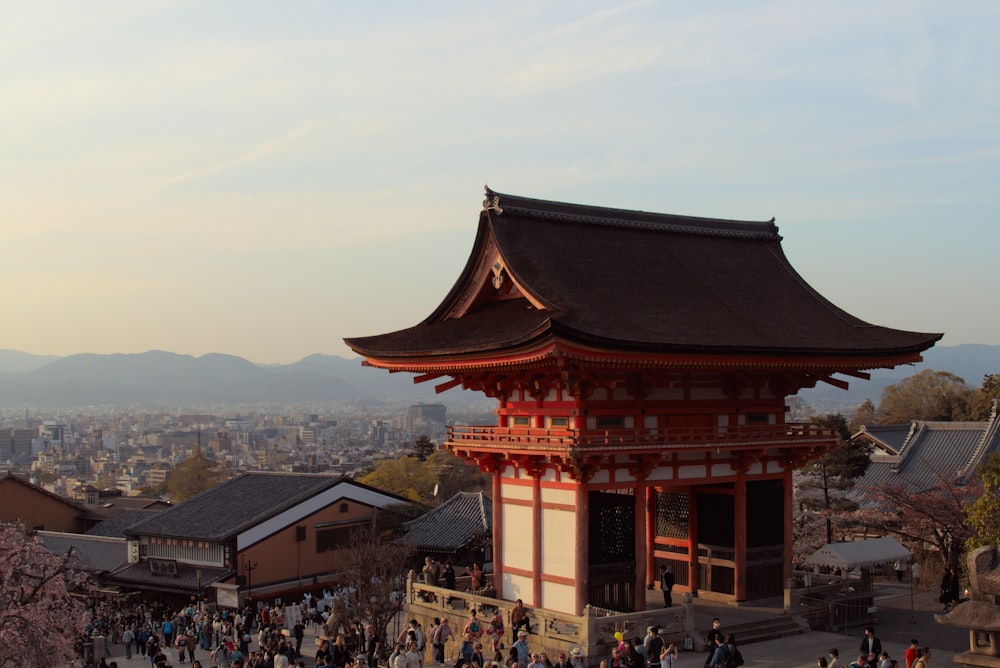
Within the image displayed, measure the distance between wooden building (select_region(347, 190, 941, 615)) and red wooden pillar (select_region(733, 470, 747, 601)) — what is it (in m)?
0.04

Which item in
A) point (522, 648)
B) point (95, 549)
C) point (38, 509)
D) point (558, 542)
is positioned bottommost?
point (95, 549)

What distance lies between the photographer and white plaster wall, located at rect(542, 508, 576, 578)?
22562 millimetres

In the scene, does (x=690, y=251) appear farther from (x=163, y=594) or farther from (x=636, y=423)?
(x=163, y=594)

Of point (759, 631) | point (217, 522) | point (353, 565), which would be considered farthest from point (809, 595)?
point (217, 522)

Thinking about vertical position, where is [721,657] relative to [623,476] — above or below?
below

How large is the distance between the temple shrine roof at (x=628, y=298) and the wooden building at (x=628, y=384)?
0.19 ft

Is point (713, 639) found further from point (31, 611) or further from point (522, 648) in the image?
point (31, 611)

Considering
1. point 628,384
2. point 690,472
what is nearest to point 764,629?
point 690,472

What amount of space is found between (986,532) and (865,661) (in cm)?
882

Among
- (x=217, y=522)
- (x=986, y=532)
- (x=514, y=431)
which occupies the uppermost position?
(x=514, y=431)

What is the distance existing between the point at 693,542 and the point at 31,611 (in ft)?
51.5

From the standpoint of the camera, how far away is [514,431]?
78.1 ft

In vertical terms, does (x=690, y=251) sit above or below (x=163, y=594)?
above

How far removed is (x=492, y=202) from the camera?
25.1 m
